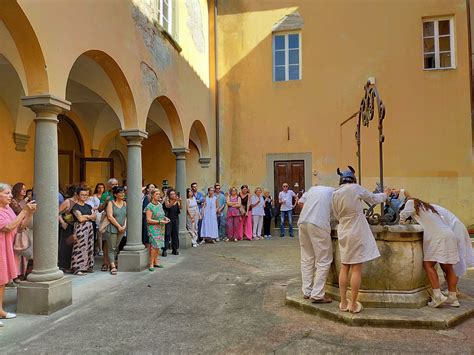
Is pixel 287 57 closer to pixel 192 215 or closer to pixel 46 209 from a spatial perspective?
pixel 192 215

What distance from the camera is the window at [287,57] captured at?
13.8m

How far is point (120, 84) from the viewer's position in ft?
24.7

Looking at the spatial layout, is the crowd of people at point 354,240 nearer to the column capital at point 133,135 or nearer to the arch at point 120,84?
the column capital at point 133,135

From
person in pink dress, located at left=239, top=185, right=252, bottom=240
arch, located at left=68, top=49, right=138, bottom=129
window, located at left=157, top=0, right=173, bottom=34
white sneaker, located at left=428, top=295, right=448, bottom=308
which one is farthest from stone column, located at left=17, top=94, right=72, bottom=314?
person in pink dress, located at left=239, top=185, right=252, bottom=240

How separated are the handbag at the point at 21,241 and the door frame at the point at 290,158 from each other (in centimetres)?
889

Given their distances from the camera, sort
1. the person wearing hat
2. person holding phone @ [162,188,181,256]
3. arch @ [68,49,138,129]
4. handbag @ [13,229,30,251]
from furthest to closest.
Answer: person holding phone @ [162,188,181,256]
arch @ [68,49,138,129]
handbag @ [13,229,30,251]
the person wearing hat

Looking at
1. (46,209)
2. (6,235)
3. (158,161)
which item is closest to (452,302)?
(46,209)

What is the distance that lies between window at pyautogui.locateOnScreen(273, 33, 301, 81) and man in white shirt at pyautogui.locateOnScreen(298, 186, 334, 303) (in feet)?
31.2

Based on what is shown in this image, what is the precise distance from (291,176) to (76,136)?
Result: 7.13m

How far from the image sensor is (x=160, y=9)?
9539 mm

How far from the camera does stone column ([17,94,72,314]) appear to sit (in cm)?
507

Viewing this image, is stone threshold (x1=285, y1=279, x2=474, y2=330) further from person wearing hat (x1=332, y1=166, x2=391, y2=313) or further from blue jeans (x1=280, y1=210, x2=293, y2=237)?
blue jeans (x1=280, y1=210, x2=293, y2=237)

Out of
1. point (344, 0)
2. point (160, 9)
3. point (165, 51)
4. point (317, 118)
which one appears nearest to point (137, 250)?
point (165, 51)

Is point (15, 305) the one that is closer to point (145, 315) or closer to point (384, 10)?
point (145, 315)
